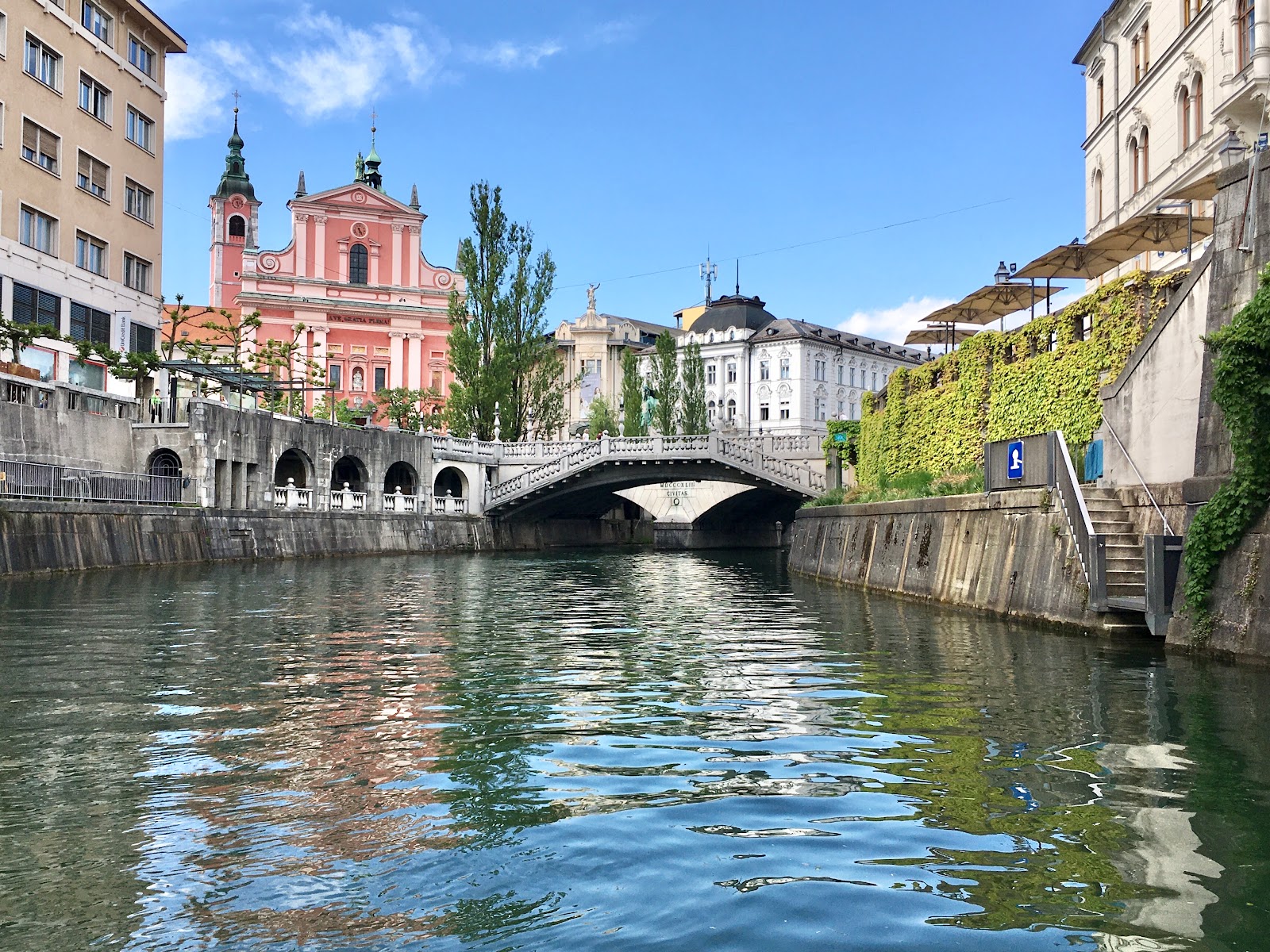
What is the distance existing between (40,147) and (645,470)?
29.2m

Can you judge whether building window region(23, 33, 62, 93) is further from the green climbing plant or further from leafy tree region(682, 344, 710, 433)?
leafy tree region(682, 344, 710, 433)

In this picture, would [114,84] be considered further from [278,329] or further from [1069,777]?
[1069,777]

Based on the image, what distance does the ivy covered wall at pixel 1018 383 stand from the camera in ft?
69.7

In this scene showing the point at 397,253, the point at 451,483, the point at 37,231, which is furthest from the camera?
the point at 397,253

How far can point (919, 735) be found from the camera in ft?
32.6

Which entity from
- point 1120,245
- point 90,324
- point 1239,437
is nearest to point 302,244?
point 90,324

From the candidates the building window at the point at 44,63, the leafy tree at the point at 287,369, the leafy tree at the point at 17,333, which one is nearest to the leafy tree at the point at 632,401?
the leafy tree at the point at 287,369

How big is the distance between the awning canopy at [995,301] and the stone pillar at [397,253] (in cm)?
5177

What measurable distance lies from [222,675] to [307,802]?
636cm

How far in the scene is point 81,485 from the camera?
32625 millimetres

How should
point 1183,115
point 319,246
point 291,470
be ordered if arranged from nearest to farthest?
point 1183,115 → point 291,470 → point 319,246

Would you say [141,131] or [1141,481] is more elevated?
[141,131]

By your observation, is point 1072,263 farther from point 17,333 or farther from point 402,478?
point 402,478

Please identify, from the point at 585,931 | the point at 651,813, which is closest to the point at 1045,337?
the point at 651,813
